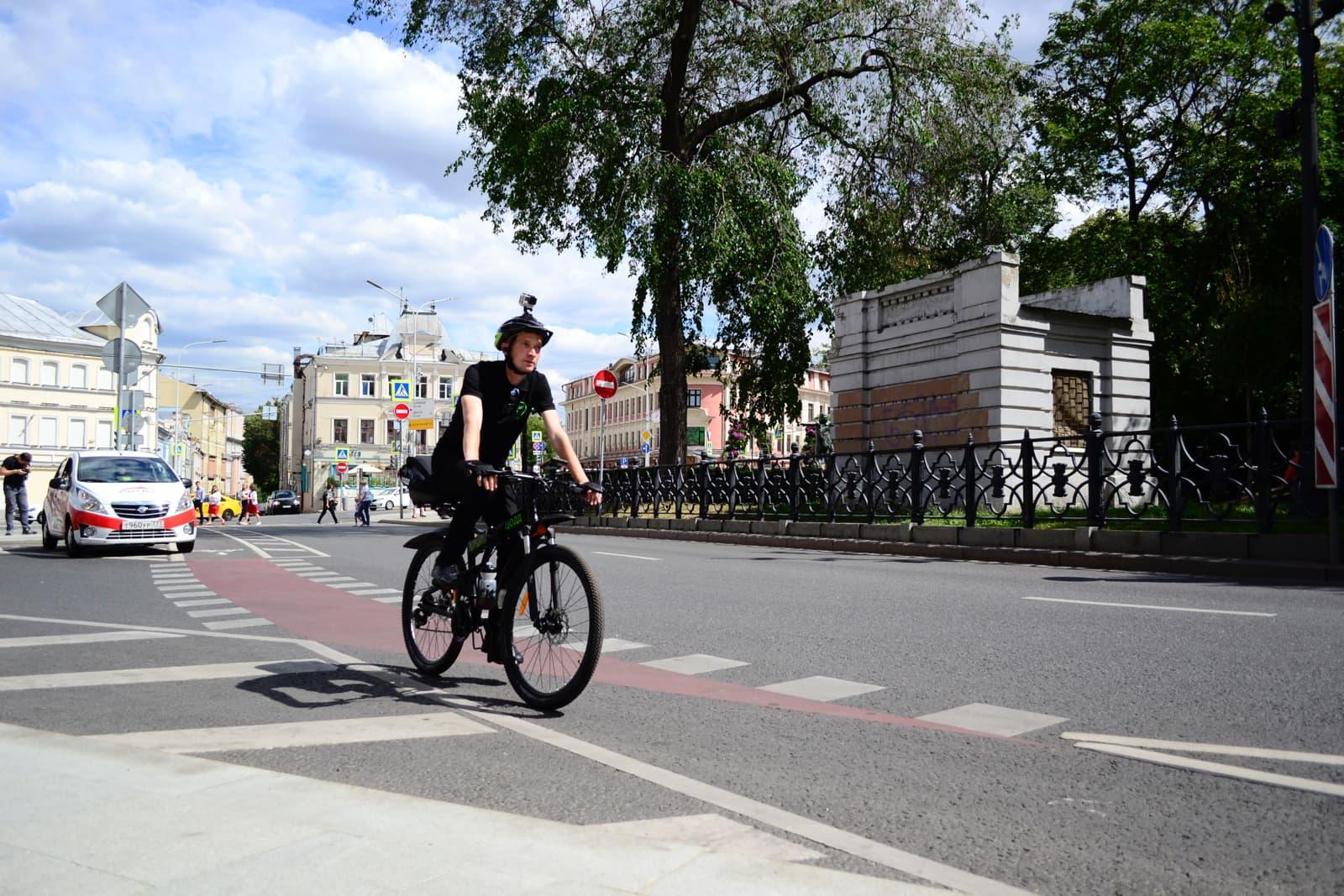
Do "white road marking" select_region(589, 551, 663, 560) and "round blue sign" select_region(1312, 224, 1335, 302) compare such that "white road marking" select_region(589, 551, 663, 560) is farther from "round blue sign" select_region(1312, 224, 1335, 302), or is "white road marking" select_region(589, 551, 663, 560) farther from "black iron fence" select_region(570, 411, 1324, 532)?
"round blue sign" select_region(1312, 224, 1335, 302)

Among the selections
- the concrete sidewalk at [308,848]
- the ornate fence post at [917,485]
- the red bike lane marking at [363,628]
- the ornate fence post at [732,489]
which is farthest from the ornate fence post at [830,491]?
the concrete sidewalk at [308,848]

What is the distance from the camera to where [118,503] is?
16250 mm

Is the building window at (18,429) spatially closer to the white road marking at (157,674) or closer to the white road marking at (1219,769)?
the white road marking at (157,674)

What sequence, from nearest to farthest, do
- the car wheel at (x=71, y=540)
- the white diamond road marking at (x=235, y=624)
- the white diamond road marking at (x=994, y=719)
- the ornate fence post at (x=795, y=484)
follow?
the white diamond road marking at (x=994, y=719) → the white diamond road marking at (x=235, y=624) → the car wheel at (x=71, y=540) → the ornate fence post at (x=795, y=484)

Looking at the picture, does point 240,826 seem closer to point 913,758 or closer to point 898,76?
point 913,758

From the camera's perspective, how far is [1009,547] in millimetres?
14711

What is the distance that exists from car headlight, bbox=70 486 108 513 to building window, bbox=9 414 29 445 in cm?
6126

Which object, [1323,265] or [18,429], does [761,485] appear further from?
[18,429]

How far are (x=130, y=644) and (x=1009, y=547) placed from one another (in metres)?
11.2

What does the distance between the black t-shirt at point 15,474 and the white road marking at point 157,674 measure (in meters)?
18.3

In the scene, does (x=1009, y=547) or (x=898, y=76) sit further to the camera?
(x=898, y=76)

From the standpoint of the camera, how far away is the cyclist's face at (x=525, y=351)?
5.41 m

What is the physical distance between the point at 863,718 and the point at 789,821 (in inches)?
63.8

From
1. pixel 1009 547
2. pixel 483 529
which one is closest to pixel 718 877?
pixel 483 529
